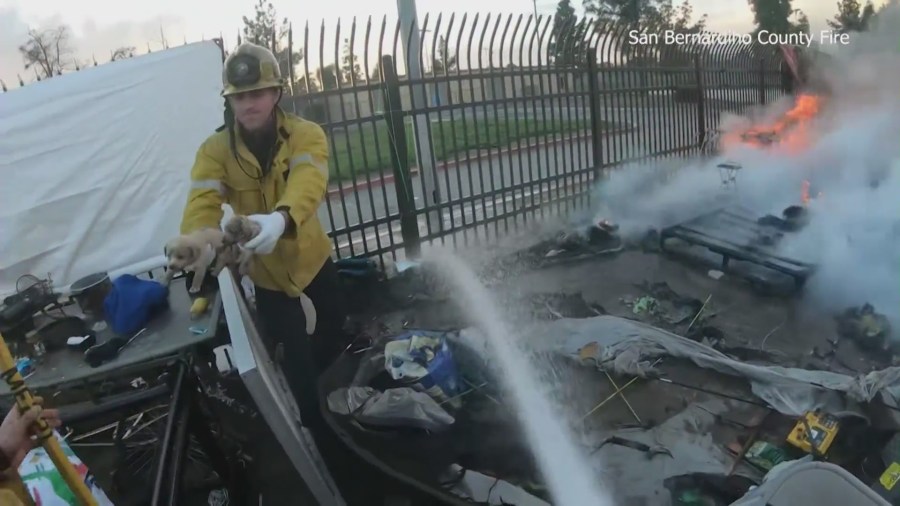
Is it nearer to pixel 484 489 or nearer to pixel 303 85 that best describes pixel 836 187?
pixel 303 85

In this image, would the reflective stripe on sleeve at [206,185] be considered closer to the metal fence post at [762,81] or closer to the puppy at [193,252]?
the puppy at [193,252]

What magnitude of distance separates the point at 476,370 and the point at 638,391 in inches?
41.4

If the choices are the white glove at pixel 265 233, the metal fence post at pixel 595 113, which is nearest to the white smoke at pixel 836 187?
the metal fence post at pixel 595 113

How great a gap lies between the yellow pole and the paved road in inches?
143

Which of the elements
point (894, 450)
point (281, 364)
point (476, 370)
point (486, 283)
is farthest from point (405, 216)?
point (894, 450)

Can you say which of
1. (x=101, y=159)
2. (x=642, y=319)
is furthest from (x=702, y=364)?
(x=101, y=159)

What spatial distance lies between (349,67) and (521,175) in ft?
7.76

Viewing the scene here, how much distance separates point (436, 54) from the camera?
5.82 meters

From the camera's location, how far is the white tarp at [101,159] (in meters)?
5.00

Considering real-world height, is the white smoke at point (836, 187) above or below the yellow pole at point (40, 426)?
below

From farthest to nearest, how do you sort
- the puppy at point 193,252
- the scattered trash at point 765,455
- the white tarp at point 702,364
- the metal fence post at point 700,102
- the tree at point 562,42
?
the metal fence post at point 700,102 < the tree at point 562,42 < the white tarp at point 702,364 < the scattered trash at point 765,455 < the puppy at point 193,252

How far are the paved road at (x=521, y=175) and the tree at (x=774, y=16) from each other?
72.8 feet

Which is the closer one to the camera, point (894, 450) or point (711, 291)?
point (894, 450)

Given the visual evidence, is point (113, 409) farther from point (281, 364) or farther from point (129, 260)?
point (129, 260)
